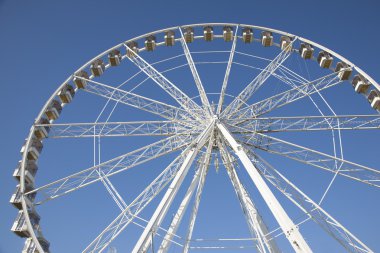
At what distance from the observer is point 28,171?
13633 millimetres

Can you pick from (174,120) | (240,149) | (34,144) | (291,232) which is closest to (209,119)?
(174,120)

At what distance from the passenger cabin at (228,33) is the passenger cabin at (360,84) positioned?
6.30m

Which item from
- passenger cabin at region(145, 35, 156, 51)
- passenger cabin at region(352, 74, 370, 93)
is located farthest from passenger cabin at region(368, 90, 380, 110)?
passenger cabin at region(145, 35, 156, 51)

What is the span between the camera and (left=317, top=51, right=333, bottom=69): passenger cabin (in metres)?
16.8

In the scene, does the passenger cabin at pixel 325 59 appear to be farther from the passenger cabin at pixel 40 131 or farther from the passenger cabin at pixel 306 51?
the passenger cabin at pixel 40 131

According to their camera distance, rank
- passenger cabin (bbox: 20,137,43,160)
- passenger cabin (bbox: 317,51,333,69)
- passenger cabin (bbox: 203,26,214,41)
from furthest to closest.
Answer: passenger cabin (bbox: 203,26,214,41) → passenger cabin (bbox: 317,51,333,69) → passenger cabin (bbox: 20,137,43,160)

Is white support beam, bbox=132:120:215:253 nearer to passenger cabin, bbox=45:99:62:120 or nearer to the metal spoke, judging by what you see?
the metal spoke

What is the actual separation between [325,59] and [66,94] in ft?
38.0

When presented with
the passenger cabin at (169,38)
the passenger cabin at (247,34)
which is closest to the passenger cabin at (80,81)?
the passenger cabin at (169,38)

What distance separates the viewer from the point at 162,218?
10.9m

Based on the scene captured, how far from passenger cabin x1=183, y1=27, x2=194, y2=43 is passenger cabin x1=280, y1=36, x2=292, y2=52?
4397mm

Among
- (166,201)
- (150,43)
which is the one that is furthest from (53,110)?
(166,201)

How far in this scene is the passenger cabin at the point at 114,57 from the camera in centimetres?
1830

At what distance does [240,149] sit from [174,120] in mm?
3165
